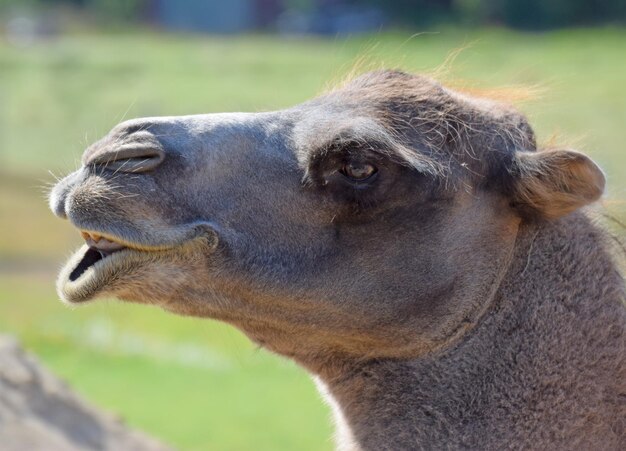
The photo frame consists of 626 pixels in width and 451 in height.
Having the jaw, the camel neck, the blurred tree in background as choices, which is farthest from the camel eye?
the blurred tree in background

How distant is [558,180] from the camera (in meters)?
4.62

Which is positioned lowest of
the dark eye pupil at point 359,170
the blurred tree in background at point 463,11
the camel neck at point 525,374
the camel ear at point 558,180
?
the blurred tree in background at point 463,11

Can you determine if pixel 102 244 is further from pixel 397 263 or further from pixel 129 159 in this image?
pixel 397 263

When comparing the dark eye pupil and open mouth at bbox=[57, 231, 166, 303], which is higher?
the dark eye pupil

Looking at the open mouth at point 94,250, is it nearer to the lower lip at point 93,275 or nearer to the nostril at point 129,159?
the lower lip at point 93,275

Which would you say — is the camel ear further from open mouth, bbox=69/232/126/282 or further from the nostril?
open mouth, bbox=69/232/126/282

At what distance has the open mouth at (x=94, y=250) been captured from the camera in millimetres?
4324

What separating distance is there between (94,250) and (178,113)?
104 ft

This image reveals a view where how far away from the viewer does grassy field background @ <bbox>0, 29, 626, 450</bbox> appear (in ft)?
34.1

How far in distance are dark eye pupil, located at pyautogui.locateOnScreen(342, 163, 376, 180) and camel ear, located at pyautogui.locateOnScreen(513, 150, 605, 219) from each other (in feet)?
1.92

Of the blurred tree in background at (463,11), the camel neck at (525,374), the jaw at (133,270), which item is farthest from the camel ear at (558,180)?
the blurred tree in background at (463,11)

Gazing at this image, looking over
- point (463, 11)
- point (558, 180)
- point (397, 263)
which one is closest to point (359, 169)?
point (397, 263)

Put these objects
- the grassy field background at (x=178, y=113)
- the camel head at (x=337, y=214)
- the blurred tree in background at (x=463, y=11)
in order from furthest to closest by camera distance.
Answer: the blurred tree in background at (x=463, y=11)
the grassy field background at (x=178, y=113)
the camel head at (x=337, y=214)

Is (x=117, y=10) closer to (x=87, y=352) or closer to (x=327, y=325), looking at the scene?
(x=87, y=352)
